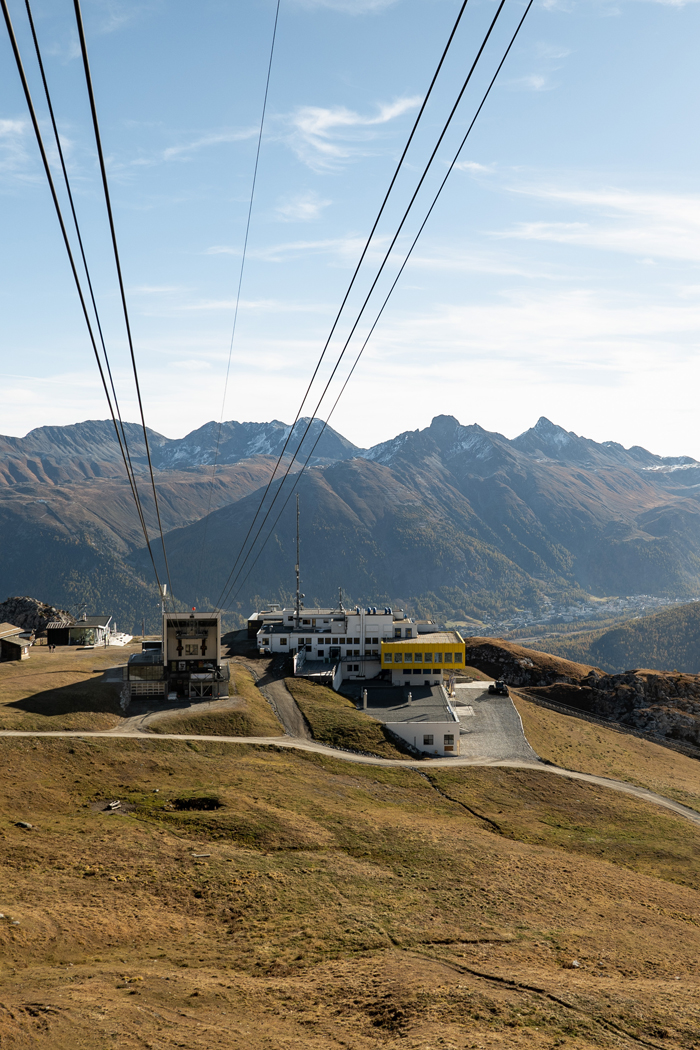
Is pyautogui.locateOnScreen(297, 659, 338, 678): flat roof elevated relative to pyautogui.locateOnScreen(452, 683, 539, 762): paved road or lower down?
elevated

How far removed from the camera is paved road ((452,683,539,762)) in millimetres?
78000

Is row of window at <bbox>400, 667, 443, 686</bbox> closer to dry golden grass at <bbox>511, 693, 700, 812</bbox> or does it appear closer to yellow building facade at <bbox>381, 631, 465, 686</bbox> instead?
yellow building facade at <bbox>381, 631, 465, 686</bbox>

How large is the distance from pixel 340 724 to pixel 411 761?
32.3 ft

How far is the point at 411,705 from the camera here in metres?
88.6

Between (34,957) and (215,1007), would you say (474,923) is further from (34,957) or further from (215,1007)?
(34,957)

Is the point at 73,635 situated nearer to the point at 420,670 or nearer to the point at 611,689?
the point at 420,670

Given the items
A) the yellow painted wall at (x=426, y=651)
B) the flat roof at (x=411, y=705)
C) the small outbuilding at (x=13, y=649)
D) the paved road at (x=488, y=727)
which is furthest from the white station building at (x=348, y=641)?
the small outbuilding at (x=13, y=649)

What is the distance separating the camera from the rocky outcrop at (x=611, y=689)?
371 feet

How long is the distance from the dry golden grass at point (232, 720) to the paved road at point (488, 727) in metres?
24.2

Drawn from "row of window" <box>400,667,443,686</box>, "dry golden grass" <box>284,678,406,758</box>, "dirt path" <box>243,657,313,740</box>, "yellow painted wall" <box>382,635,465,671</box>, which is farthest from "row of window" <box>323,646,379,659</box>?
"dry golden grass" <box>284,678,406,758</box>

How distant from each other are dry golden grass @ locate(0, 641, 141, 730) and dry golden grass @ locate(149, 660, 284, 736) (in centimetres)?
617

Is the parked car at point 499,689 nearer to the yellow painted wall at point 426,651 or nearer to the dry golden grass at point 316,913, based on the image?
the yellow painted wall at point 426,651

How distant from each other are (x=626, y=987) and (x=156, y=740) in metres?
46.5

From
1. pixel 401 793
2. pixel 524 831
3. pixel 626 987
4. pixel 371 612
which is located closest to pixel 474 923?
pixel 626 987
